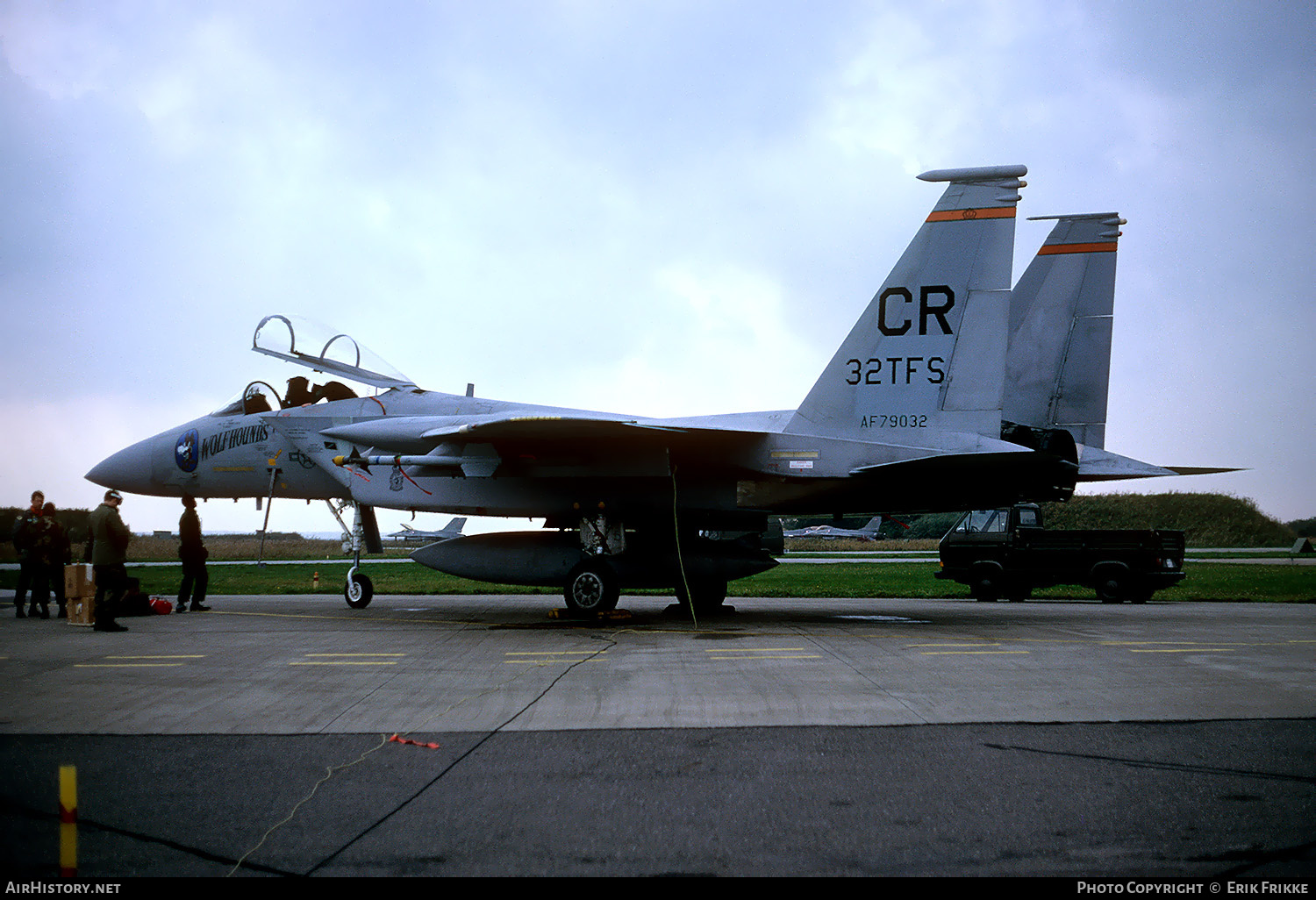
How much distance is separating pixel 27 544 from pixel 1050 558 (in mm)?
17498

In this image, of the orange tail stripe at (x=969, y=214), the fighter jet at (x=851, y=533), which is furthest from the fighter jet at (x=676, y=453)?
the fighter jet at (x=851, y=533)

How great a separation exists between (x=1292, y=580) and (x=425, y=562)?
19.7 metres

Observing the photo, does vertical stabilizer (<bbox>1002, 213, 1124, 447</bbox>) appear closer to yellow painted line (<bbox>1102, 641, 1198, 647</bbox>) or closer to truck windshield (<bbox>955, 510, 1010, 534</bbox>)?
yellow painted line (<bbox>1102, 641, 1198, 647</bbox>)

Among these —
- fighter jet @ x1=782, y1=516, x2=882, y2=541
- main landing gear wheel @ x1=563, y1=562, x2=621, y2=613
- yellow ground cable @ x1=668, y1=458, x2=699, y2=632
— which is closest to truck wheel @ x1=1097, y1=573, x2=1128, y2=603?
yellow ground cable @ x1=668, y1=458, x2=699, y2=632

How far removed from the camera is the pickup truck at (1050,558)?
15.8 metres

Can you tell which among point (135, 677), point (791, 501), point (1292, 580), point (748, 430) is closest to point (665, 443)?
point (748, 430)

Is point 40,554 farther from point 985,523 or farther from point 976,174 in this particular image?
point 985,523

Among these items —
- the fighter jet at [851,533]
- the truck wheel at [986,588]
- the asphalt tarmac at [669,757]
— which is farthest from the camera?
the fighter jet at [851,533]

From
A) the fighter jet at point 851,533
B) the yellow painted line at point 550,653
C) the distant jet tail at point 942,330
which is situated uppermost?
the distant jet tail at point 942,330

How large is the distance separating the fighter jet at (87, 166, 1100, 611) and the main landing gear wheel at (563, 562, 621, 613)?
0.08ft

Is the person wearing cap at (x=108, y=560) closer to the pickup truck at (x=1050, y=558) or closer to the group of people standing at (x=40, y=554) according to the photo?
the group of people standing at (x=40, y=554)

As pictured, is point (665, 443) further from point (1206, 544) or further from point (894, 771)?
point (1206, 544)

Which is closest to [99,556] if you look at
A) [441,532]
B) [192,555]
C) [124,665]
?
[192,555]

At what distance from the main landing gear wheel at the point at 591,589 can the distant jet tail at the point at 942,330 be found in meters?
3.53
